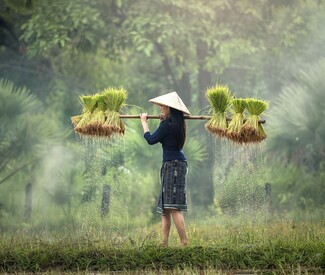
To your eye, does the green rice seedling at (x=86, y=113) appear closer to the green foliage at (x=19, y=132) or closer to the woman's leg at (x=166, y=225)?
the woman's leg at (x=166, y=225)

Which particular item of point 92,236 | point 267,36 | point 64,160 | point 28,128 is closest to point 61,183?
point 64,160

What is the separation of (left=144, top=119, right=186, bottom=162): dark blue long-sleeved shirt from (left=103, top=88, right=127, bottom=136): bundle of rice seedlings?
50 centimetres

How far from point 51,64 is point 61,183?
4.67 meters

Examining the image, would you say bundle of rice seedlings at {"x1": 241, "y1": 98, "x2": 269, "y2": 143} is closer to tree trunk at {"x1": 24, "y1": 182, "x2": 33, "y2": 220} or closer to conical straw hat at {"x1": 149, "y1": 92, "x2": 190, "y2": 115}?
conical straw hat at {"x1": 149, "y1": 92, "x2": 190, "y2": 115}

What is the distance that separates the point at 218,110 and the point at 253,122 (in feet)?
1.37

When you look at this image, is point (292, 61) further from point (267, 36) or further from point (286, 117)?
point (286, 117)

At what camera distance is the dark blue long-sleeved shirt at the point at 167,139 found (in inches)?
398

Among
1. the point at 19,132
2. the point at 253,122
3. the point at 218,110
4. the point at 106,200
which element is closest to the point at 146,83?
the point at 19,132

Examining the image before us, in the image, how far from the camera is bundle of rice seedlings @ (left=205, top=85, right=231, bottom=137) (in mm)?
10531

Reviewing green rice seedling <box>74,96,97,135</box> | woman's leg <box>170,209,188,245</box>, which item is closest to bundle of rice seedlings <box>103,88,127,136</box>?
green rice seedling <box>74,96,97,135</box>

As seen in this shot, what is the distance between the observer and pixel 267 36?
2384 centimetres

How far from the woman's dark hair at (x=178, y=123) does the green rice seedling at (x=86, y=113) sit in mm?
940

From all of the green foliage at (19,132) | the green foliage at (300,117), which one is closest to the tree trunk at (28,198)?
the green foliage at (19,132)

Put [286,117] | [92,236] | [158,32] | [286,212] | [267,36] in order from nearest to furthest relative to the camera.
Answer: [92,236]
[286,117]
[286,212]
[158,32]
[267,36]
